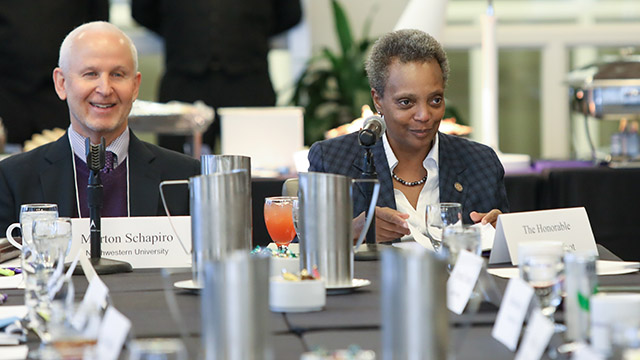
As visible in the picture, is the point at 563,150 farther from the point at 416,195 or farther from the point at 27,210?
the point at 27,210

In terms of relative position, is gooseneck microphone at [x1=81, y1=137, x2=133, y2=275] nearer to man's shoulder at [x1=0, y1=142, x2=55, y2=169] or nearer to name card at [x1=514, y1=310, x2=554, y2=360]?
man's shoulder at [x1=0, y1=142, x2=55, y2=169]

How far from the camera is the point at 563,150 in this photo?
6.53 metres

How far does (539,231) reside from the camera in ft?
6.32

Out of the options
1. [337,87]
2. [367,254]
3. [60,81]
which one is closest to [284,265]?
[367,254]

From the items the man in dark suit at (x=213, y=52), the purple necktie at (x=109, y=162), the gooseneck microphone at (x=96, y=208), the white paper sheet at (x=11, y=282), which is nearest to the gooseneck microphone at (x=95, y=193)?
the gooseneck microphone at (x=96, y=208)

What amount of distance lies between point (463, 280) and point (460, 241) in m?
0.15

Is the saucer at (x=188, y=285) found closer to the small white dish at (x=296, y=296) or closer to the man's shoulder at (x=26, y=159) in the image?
the small white dish at (x=296, y=296)

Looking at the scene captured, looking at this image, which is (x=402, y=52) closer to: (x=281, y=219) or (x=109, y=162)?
(x=281, y=219)

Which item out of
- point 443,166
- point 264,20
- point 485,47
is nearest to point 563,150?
point 264,20

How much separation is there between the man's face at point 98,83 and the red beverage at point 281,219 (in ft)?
2.34

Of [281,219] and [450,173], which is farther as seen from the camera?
[450,173]

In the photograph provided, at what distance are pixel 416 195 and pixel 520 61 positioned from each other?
4389 mm

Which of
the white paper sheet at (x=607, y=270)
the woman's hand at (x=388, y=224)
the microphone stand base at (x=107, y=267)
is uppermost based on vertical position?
the woman's hand at (x=388, y=224)

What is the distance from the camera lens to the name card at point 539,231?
1.90m
